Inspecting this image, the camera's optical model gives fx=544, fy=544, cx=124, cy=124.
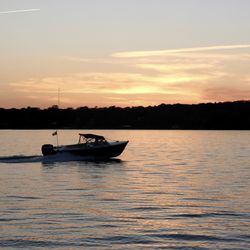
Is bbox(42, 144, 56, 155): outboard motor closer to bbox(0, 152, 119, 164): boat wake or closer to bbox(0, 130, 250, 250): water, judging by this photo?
bbox(0, 152, 119, 164): boat wake

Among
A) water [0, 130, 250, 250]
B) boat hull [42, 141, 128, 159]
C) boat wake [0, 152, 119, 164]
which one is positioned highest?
boat hull [42, 141, 128, 159]

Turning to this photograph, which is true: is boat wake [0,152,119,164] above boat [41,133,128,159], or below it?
below

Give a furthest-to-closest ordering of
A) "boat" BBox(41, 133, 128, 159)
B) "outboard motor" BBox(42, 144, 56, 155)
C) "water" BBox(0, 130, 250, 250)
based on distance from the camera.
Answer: "boat" BBox(41, 133, 128, 159) → "outboard motor" BBox(42, 144, 56, 155) → "water" BBox(0, 130, 250, 250)

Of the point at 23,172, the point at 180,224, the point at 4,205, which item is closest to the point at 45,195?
the point at 4,205

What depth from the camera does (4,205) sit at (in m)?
25.4

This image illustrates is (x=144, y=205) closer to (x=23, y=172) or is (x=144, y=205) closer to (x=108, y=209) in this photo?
(x=108, y=209)

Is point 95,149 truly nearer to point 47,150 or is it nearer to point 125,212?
point 47,150

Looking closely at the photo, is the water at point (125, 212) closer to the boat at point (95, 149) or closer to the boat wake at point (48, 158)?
the boat wake at point (48, 158)

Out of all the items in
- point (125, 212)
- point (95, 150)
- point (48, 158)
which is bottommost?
point (125, 212)

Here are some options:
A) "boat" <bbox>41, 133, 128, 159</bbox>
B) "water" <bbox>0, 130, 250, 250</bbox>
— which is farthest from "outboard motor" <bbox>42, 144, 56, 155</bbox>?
"water" <bbox>0, 130, 250, 250</bbox>

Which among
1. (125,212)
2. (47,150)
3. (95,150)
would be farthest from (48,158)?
(125,212)

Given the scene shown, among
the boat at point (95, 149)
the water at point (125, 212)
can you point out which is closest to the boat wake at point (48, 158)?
the boat at point (95, 149)

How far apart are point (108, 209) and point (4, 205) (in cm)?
494

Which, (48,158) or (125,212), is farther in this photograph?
(48,158)
